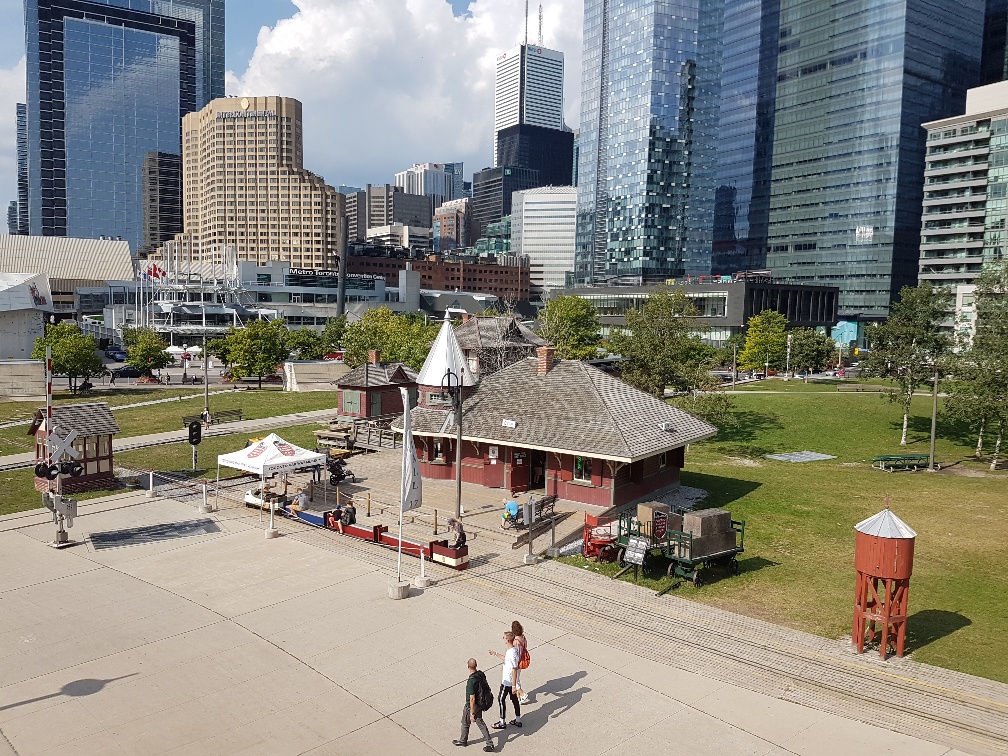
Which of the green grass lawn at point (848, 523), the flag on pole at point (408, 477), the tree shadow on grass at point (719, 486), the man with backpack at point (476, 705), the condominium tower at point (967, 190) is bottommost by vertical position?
the tree shadow on grass at point (719, 486)

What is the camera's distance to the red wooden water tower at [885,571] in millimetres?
16266

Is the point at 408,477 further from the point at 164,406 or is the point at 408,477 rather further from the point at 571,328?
the point at 571,328

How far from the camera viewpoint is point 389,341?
70.2 m

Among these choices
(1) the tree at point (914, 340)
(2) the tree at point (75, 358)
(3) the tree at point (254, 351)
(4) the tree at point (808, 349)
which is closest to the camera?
(1) the tree at point (914, 340)

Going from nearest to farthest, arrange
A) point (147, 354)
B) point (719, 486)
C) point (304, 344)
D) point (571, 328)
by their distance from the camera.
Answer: point (719, 486), point (571, 328), point (147, 354), point (304, 344)

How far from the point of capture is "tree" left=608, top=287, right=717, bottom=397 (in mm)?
41625

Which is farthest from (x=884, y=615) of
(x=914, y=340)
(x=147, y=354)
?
(x=147, y=354)

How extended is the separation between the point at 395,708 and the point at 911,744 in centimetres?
948

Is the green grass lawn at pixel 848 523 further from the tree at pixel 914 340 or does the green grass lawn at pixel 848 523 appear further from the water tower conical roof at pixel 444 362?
the water tower conical roof at pixel 444 362

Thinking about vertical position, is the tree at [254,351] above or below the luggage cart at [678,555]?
above

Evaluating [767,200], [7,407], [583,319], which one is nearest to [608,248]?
[767,200]

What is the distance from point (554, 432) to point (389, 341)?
Result: 44151 millimetres

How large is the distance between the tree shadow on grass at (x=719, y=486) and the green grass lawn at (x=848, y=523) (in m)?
0.06

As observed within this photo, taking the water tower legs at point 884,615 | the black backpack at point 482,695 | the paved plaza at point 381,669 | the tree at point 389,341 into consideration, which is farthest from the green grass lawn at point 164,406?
the water tower legs at point 884,615
